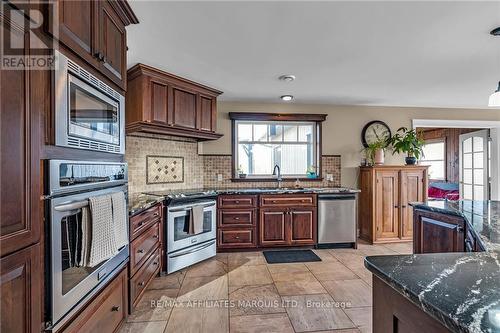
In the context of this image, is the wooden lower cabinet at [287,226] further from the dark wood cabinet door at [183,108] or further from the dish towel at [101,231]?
the dish towel at [101,231]

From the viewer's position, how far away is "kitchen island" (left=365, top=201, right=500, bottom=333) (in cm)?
63

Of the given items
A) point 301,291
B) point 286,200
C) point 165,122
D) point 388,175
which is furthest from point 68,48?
point 388,175

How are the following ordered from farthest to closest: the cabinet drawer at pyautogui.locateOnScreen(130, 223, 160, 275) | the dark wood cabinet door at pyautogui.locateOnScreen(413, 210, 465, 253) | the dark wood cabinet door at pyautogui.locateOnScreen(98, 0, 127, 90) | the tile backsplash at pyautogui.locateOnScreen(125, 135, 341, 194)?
1. the tile backsplash at pyautogui.locateOnScreen(125, 135, 341, 194)
2. the cabinet drawer at pyautogui.locateOnScreen(130, 223, 160, 275)
3. the dark wood cabinet door at pyautogui.locateOnScreen(413, 210, 465, 253)
4. the dark wood cabinet door at pyautogui.locateOnScreen(98, 0, 127, 90)

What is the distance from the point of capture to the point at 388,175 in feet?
13.8

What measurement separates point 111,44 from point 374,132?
4.34 meters

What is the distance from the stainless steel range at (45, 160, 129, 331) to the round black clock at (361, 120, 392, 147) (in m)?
4.29

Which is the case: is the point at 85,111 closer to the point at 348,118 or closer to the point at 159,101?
the point at 159,101

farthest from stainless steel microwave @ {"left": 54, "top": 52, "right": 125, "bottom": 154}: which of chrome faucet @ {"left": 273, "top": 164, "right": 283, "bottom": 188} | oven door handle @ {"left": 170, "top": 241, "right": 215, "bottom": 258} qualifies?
chrome faucet @ {"left": 273, "top": 164, "right": 283, "bottom": 188}

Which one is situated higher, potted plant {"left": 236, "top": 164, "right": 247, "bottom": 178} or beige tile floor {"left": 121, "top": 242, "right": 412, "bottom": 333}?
potted plant {"left": 236, "top": 164, "right": 247, "bottom": 178}

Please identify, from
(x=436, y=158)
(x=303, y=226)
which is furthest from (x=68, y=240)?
(x=436, y=158)

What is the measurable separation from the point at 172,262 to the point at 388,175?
3.46 metres

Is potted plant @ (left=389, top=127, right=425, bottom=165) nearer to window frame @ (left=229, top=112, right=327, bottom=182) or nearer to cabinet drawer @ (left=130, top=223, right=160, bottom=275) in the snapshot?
window frame @ (left=229, top=112, right=327, bottom=182)

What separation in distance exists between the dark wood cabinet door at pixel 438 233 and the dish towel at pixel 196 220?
7.56 feet

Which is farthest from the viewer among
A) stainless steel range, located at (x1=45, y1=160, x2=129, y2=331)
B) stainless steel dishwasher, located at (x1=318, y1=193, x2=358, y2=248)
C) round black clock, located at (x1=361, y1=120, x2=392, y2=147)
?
round black clock, located at (x1=361, y1=120, x2=392, y2=147)
